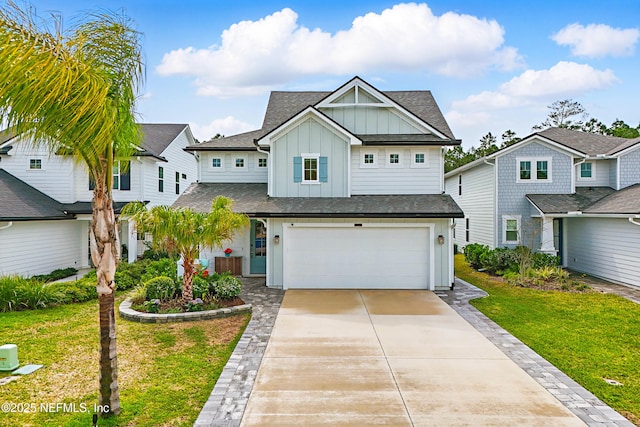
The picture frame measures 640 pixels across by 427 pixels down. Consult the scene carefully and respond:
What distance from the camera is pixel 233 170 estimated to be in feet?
55.3

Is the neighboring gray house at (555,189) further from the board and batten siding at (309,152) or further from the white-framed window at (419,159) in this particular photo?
the board and batten siding at (309,152)

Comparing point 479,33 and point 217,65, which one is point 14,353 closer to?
point 217,65

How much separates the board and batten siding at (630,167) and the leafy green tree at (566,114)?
1052 inches

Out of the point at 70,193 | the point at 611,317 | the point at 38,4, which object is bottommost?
the point at 611,317

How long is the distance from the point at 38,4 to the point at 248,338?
21.0 feet

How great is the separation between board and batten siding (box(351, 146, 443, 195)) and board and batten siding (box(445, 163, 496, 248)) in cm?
586

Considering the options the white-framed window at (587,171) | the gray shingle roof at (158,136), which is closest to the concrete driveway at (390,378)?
the gray shingle roof at (158,136)

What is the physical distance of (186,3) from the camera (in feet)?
36.8

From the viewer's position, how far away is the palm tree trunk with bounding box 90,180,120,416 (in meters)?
4.93

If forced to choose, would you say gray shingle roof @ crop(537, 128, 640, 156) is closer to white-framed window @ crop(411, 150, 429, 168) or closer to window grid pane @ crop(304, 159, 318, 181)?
white-framed window @ crop(411, 150, 429, 168)

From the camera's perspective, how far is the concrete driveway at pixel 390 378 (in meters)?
5.19

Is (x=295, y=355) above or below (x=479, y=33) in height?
below

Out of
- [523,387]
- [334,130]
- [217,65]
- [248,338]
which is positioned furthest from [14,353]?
[217,65]

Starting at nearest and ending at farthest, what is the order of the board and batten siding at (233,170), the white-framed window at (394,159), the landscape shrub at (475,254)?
the white-framed window at (394,159), the board and batten siding at (233,170), the landscape shrub at (475,254)
